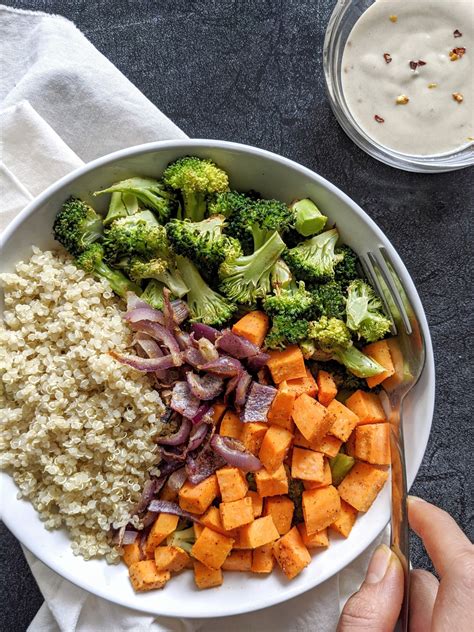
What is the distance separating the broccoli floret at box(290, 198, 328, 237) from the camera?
211 centimetres

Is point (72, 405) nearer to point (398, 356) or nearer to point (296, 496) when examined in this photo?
point (296, 496)

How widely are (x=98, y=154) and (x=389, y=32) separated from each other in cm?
119

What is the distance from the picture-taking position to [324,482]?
83.4 inches

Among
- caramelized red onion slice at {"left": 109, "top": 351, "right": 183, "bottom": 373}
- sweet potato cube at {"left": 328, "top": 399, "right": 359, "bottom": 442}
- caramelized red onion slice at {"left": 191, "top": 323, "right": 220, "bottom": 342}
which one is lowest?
sweet potato cube at {"left": 328, "top": 399, "right": 359, "bottom": 442}

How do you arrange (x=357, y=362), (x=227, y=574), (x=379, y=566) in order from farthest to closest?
1. (x=227, y=574)
2. (x=357, y=362)
3. (x=379, y=566)

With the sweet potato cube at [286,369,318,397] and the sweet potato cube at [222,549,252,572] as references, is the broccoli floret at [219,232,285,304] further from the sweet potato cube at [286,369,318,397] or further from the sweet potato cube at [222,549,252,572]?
the sweet potato cube at [222,549,252,572]

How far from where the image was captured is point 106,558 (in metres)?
2.20

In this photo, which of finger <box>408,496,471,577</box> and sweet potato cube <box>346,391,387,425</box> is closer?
finger <box>408,496,471,577</box>

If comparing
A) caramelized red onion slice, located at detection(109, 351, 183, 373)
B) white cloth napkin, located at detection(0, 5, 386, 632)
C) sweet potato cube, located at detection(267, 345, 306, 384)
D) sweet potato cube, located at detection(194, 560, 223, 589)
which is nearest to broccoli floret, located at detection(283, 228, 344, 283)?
sweet potato cube, located at detection(267, 345, 306, 384)

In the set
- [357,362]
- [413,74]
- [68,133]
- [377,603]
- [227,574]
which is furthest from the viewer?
[68,133]

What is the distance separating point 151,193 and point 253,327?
57cm

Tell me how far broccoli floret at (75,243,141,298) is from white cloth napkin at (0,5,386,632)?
1.45ft

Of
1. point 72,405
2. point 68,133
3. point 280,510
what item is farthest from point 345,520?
point 68,133

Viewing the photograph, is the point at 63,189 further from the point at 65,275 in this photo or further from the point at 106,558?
the point at 106,558
